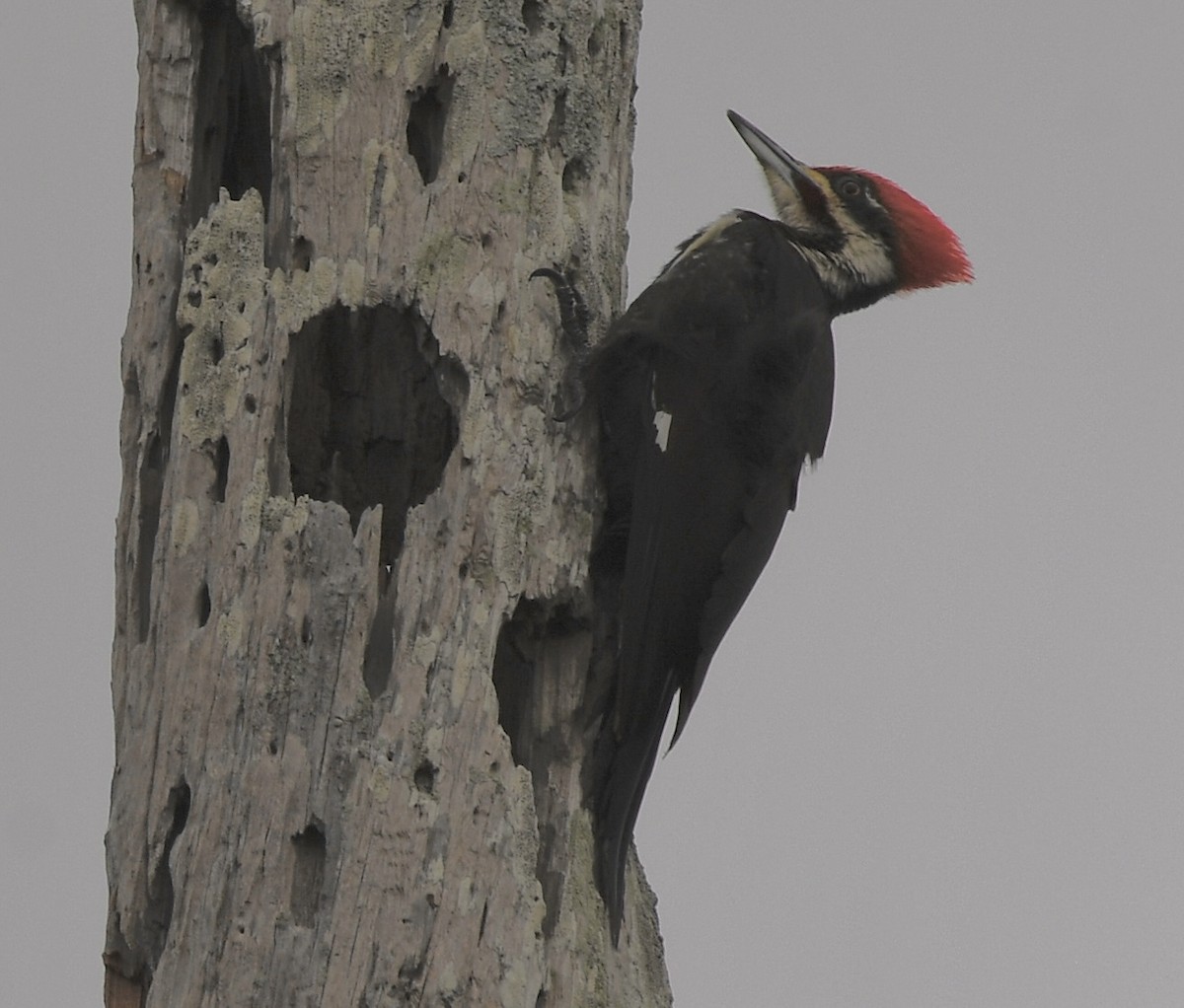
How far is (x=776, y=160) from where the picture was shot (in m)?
3.75

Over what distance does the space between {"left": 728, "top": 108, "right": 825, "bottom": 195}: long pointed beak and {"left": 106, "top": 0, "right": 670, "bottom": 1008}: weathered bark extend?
0.70 metres

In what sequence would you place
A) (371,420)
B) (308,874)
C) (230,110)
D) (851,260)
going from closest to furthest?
(308,874) < (371,420) < (230,110) < (851,260)

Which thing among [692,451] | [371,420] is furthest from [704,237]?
Result: [371,420]

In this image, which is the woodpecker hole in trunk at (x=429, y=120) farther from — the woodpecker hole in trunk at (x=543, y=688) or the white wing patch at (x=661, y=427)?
the woodpecker hole in trunk at (x=543, y=688)

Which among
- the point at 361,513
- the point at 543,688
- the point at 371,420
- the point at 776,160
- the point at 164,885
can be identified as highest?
the point at 776,160

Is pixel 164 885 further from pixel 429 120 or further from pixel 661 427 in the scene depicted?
pixel 429 120

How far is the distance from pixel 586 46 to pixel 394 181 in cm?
47

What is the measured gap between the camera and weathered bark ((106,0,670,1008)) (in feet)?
8.16

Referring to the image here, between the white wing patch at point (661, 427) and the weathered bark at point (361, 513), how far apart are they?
179mm

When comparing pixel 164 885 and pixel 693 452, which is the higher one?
pixel 693 452

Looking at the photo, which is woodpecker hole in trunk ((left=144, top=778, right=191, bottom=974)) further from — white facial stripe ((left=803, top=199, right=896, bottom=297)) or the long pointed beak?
the long pointed beak

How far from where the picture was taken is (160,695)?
2.64m

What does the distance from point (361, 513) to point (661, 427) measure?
53cm

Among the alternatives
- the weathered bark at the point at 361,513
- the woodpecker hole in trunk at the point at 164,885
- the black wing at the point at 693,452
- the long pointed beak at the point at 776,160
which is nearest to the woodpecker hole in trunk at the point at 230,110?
the weathered bark at the point at 361,513
